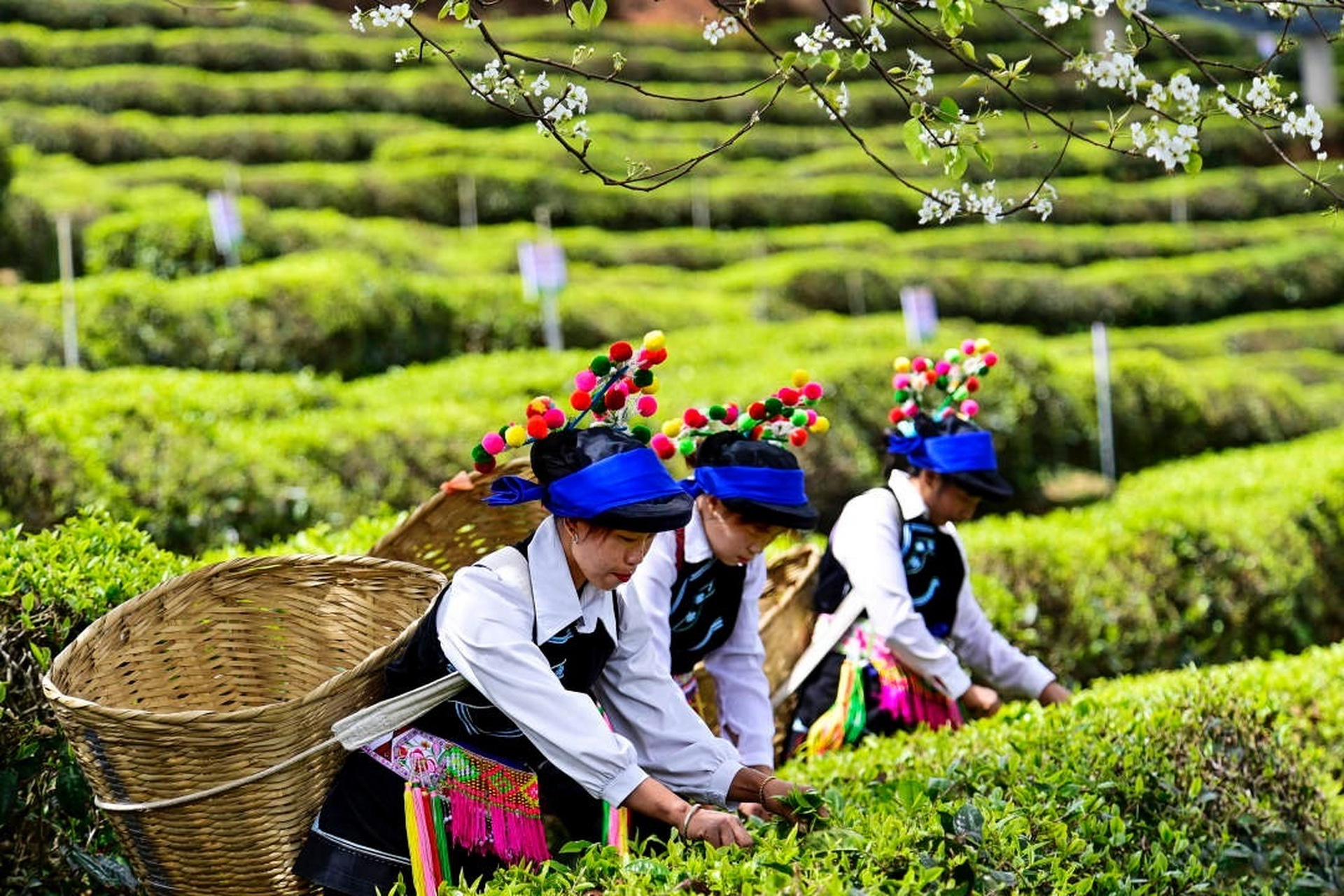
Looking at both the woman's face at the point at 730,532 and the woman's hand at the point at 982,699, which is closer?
the woman's face at the point at 730,532

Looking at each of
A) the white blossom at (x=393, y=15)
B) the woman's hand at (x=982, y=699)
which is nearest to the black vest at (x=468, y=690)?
the white blossom at (x=393, y=15)

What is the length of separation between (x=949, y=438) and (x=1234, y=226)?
61.9 ft

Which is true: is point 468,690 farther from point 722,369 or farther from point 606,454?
point 722,369

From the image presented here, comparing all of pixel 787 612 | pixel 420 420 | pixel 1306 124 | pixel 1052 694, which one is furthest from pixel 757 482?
pixel 420 420

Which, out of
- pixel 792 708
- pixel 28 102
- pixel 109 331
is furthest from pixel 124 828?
pixel 28 102

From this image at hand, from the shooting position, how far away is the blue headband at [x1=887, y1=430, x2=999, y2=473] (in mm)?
4031

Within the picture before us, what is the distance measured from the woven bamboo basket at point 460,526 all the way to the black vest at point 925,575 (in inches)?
38.4

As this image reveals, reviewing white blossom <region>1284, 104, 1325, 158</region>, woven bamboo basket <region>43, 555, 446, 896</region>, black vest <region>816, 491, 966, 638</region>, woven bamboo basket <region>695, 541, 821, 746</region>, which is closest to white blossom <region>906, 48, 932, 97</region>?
white blossom <region>1284, 104, 1325, 158</region>

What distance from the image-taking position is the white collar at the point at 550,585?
2.63 meters

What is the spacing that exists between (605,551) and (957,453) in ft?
5.52

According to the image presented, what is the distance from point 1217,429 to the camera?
1146 centimetres

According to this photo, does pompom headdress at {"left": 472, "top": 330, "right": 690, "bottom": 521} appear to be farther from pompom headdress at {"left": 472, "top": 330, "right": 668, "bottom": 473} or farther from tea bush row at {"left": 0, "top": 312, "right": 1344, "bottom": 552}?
tea bush row at {"left": 0, "top": 312, "right": 1344, "bottom": 552}

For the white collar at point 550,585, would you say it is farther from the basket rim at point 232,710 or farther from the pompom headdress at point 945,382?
the pompom headdress at point 945,382

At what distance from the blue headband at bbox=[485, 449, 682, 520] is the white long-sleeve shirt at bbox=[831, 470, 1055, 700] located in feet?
5.25
